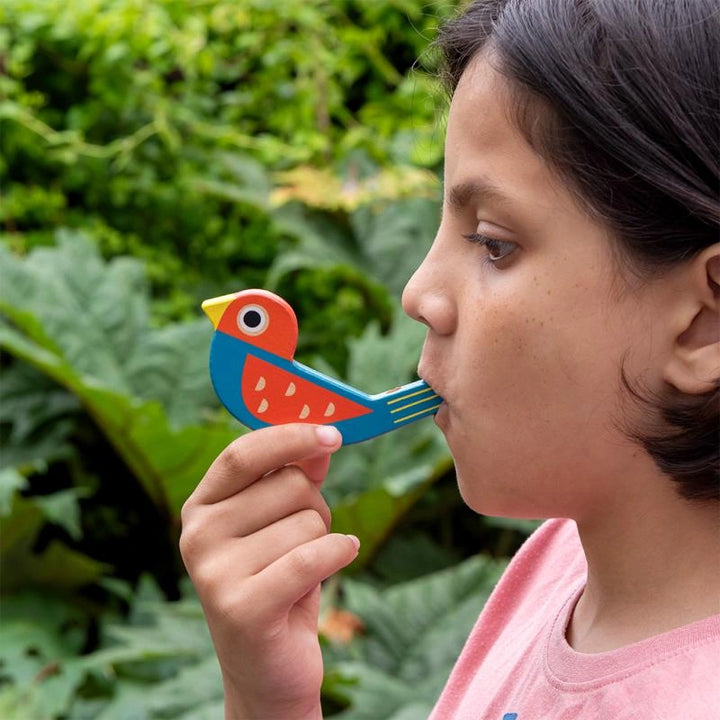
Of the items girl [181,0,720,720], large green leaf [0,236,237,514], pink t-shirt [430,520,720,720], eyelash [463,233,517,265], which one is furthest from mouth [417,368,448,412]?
large green leaf [0,236,237,514]

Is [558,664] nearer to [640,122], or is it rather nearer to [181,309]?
[640,122]

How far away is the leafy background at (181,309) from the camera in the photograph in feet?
8.52

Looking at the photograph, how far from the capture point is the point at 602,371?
884 millimetres

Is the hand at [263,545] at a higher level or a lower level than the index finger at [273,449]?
lower

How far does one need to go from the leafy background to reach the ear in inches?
40.6

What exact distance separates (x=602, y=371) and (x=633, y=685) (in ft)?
0.75

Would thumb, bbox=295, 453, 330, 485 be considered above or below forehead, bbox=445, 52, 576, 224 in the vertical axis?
below

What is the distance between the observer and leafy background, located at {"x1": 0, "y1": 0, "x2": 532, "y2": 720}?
260 cm

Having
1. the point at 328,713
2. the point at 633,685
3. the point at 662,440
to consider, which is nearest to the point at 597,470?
the point at 662,440

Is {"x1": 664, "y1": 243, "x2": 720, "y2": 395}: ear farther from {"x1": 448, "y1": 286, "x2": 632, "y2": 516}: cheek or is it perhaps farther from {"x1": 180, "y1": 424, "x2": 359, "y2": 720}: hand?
{"x1": 180, "y1": 424, "x2": 359, "y2": 720}: hand

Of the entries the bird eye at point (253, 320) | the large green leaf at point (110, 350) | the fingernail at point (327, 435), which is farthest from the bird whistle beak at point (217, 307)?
the large green leaf at point (110, 350)

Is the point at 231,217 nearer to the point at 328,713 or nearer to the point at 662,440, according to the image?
the point at 328,713

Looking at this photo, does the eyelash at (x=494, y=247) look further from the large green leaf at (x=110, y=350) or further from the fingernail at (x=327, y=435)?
the large green leaf at (x=110, y=350)

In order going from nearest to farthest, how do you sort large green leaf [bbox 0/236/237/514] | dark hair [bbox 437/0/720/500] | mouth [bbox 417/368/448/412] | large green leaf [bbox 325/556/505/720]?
dark hair [bbox 437/0/720/500], mouth [bbox 417/368/448/412], large green leaf [bbox 325/556/505/720], large green leaf [bbox 0/236/237/514]
